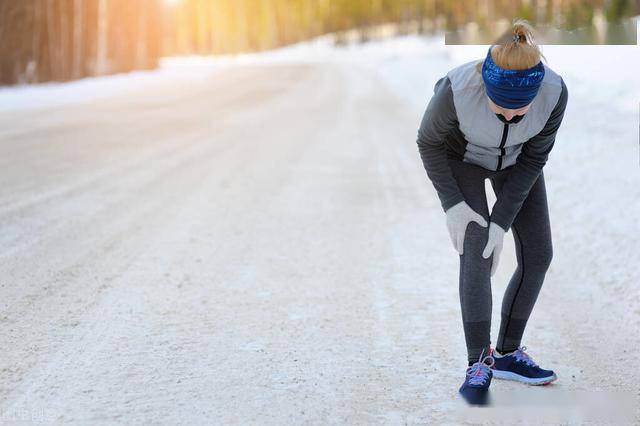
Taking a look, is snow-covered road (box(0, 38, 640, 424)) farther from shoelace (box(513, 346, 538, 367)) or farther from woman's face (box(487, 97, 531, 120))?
woman's face (box(487, 97, 531, 120))

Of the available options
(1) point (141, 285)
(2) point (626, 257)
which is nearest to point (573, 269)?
(2) point (626, 257)

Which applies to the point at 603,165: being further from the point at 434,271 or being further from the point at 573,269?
the point at 434,271

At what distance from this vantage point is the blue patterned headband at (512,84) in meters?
2.81

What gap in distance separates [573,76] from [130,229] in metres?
9.95

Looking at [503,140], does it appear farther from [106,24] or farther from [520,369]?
[106,24]

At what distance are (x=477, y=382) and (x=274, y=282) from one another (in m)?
1.99

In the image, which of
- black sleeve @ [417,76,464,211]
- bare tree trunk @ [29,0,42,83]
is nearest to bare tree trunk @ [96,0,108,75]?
bare tree trunk @ [29,0,42,83]

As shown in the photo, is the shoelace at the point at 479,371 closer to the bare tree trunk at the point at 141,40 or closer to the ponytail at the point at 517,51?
the ponytail at the point at 517,51

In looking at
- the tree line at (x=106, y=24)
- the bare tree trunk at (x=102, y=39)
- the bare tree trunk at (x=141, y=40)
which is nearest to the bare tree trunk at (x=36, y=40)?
the tree line at (x=106, y=24)

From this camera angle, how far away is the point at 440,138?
317cm

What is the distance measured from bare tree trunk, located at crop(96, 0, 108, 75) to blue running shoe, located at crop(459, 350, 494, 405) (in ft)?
86.5

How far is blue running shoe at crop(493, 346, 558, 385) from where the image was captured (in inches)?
136

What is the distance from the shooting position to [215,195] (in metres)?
7.61

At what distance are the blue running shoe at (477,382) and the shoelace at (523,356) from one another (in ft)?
0.85
